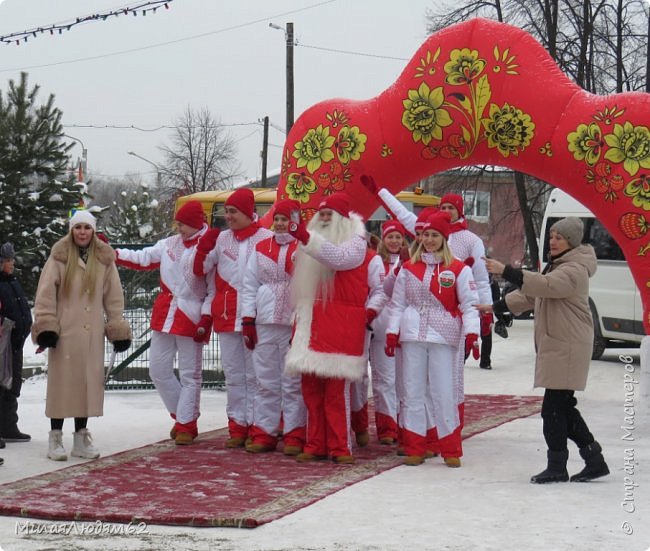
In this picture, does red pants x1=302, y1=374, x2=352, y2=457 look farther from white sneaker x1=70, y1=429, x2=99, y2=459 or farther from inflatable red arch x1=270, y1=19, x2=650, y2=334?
inflatable red arch x1=270, y1=19, x2=650, y2=334

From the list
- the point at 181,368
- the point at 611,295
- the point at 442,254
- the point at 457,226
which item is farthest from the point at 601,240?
the point at 181,368

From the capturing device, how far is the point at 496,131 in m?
8.98

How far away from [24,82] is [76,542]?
16927 mm

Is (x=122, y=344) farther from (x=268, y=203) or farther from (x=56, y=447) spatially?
(x=268, y=203)

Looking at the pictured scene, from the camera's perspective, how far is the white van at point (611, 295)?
14.8 m

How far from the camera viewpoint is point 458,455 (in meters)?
7.77

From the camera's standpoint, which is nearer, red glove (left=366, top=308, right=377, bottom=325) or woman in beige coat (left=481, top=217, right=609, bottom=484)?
woman in beige coat (left=481, top=217, right=609, bottom=484)

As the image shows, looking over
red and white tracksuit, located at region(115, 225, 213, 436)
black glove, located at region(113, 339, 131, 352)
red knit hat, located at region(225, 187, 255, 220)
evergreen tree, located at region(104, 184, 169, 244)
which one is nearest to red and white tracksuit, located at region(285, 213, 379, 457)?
red knit hat, located at region(225, 187, 255, 220)

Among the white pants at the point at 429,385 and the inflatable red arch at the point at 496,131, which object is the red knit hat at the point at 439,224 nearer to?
the white pants at the point at 429,385

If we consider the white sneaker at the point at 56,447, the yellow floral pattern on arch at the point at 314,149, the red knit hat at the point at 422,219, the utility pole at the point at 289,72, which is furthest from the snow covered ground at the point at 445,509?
the utility pole at the point at 289,72

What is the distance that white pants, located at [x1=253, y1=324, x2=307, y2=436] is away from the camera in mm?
8297

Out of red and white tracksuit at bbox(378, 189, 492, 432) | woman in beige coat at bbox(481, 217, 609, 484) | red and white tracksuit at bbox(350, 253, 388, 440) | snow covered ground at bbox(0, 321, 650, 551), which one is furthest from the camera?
red and white tracksuit at bbox(378, 189, 492, 432)

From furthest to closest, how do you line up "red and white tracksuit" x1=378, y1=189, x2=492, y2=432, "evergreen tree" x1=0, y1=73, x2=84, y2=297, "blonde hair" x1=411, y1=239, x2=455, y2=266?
"evergreen tree" x1=0, y1=73, x2=84, y2=297 < "red and white tracksuit" x1=378, y1=189, x2=492, y2=432 < "blonde hair" x1=411, y1=239, x2=455, y2=266

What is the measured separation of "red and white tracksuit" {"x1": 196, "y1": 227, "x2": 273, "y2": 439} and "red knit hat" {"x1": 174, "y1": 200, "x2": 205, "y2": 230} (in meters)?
0.24
